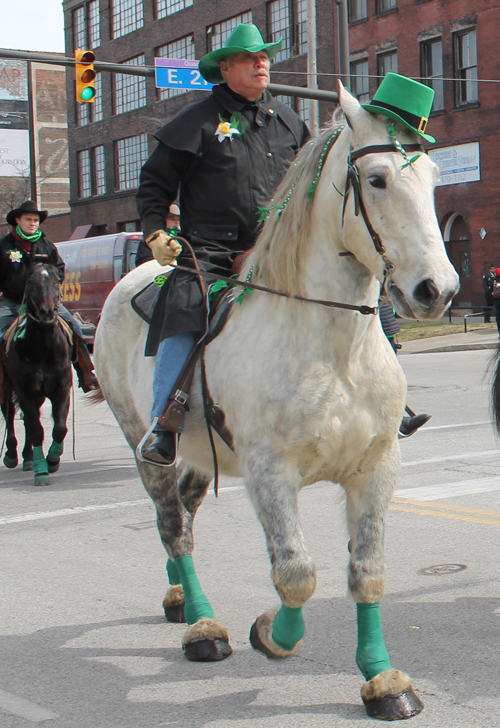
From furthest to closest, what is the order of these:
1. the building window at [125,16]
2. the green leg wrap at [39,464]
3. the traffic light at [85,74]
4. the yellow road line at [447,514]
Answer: the building window at [125,16] < the traffic light at [85,74] < the green leg wrap at [39,464] < the yellow road line at [447,514]

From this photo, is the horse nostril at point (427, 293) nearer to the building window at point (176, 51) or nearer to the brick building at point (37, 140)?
the brick building at point (37, 140)

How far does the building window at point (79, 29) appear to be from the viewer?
52.2m

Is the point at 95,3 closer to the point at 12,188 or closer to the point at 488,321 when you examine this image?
the point at 12,188

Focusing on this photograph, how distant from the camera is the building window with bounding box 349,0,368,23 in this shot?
3681 centimetres

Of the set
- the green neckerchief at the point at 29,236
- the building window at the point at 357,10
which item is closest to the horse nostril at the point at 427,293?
the green neckerchief at the point at 29,236

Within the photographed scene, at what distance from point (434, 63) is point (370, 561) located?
34.3 metres

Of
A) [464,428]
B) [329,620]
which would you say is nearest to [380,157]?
[329,620]

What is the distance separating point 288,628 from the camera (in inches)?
137

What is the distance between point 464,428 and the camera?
10.5 metres

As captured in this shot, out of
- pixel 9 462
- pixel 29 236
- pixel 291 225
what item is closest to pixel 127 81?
pixel 29 236

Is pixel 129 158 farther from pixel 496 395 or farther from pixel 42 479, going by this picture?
pixel 496 395

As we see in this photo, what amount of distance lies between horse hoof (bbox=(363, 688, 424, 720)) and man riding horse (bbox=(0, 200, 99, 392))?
6.61 metres

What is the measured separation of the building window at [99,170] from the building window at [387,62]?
775 inches

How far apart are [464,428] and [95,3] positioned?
47.5 m
